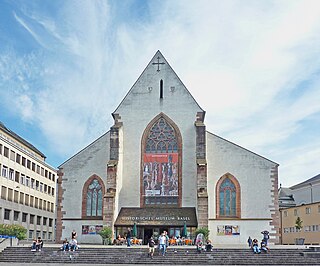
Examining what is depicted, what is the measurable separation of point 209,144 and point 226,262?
15528mm

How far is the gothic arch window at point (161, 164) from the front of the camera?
44.0 metres

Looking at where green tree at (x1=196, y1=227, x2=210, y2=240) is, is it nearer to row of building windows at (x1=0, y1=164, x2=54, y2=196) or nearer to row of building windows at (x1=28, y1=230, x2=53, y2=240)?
row of building windows at (x1=0, y1=164, x2=54, y2=196)

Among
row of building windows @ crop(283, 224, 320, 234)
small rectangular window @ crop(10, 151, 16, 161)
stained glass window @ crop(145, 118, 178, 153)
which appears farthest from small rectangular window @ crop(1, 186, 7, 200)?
row of building windows @ crop(283, 224, 320, 234)

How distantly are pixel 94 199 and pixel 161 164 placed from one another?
23.2ft

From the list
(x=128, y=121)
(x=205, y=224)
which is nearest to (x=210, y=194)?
(x=205, y=224)

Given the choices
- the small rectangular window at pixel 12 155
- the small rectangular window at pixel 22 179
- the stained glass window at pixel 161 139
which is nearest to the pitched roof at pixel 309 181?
the stained glass window at pixel 161 139

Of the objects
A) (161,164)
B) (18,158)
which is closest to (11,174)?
(18,158)

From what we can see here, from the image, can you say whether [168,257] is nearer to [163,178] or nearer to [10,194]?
[163,178]

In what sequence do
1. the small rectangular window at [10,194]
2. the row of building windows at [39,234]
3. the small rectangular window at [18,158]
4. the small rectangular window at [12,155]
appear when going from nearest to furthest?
the small rectangular window at [10,194] < the small rectangular window at [12,155] < the small rectangular window at [18,158] < the row of building windows at [39,234]

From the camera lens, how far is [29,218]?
71312 millimetres

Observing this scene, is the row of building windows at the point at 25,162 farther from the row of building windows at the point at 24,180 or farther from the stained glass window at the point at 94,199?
the stained glass window at the point at 94,199

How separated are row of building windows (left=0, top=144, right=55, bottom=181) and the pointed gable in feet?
75.6

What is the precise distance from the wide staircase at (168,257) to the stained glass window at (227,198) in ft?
33.4

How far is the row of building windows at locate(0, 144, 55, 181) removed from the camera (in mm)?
62372
